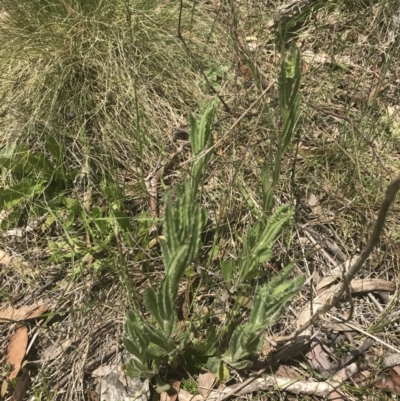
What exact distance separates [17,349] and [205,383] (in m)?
0.51

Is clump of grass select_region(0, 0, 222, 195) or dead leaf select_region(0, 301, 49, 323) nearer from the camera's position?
dead leaf select_region(0, 301, 49, 323)

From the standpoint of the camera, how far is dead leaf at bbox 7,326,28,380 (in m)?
1.28

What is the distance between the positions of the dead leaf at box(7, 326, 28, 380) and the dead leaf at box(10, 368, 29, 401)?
0.02m

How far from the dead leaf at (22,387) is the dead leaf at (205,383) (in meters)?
0.45

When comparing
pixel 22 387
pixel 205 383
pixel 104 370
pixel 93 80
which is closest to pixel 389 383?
pixel 205 383

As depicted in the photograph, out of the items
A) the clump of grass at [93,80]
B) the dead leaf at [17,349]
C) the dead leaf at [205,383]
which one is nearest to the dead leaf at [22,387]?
the dead leaf at [17,349]

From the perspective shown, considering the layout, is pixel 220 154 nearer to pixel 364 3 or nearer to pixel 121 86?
pixel 121 86

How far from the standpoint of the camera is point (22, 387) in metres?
1.25

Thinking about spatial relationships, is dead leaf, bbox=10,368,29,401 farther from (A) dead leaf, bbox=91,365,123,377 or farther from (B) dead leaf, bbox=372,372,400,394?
(B) dead leaf, bbox=372,372,400,394

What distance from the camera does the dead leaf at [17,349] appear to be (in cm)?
128

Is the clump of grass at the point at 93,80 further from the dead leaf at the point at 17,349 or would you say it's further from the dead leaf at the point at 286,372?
the dead leaf at the point at 286,372

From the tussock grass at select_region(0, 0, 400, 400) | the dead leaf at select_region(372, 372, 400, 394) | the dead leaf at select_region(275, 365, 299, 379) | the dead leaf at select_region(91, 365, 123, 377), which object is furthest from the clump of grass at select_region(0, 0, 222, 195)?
the dead leaf at select_region(372, 372, 400, 394)

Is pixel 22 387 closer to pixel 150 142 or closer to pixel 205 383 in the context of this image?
pixel 205 383

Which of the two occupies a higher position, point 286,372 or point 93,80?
point 93,80
